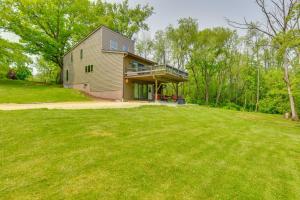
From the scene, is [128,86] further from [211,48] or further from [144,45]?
[144,45]

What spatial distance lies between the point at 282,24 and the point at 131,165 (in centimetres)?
1864

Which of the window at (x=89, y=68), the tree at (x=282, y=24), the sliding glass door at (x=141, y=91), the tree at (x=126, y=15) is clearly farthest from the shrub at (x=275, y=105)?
the tree at (x=126, y=15)

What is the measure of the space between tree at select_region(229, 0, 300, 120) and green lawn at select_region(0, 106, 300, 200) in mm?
11377

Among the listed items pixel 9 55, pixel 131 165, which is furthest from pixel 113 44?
pixel 131 165

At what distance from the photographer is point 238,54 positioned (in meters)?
33.2

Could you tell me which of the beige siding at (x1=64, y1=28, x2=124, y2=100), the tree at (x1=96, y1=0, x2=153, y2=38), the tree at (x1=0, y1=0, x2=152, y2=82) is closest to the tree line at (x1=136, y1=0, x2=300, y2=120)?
the tree at (x1=96, y1=0, x2=153, y2=38)

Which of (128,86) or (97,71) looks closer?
(128,86)

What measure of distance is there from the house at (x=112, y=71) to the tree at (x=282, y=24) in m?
8.73

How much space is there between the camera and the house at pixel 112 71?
62.8 feet

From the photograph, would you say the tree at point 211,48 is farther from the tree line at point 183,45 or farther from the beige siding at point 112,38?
the beige siding at point 112,38

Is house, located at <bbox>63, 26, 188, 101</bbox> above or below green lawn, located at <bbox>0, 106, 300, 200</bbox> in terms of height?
above

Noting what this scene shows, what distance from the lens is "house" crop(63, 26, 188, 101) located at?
62.8 ft

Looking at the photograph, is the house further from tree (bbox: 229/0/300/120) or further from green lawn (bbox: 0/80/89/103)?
tree (bbox: 229/0/300/120)

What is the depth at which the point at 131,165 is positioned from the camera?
152 inches
